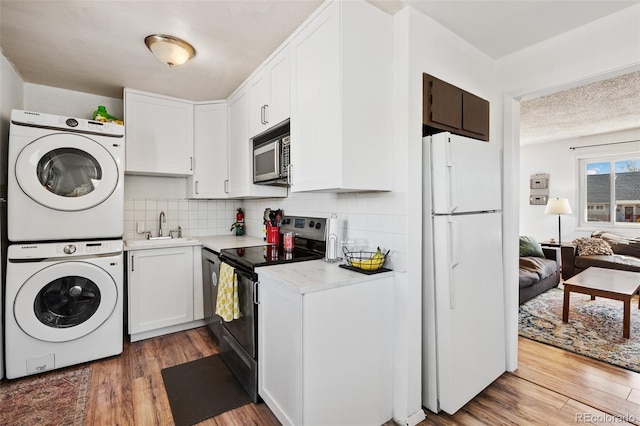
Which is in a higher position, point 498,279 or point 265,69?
point 265,69

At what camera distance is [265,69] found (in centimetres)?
246

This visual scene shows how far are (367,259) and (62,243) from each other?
2253 millimetres

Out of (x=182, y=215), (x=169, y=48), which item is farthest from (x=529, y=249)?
(x=169, y=48)

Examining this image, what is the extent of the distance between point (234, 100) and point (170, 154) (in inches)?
33.5

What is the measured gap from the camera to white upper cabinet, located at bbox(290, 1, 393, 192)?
1701 millimetres

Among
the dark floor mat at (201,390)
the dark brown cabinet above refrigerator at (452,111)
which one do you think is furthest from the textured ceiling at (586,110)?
the dark floor mat at (201,390)

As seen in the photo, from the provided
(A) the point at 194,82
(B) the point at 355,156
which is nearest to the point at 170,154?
(A) the point at 194,82

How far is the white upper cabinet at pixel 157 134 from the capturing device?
9.86ft

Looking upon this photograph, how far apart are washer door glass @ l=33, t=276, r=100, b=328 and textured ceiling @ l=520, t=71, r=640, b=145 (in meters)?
4.75

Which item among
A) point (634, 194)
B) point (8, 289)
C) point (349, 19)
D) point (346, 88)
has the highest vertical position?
point (349, 19)

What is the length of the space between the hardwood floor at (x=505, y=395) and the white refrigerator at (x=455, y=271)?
0.16m

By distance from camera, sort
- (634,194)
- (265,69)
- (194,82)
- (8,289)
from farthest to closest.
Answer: (634,194) < (194,82) < (265,69) < (8,289)

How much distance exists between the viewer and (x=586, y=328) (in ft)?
10.2

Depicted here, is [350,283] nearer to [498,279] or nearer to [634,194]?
[498,279]
